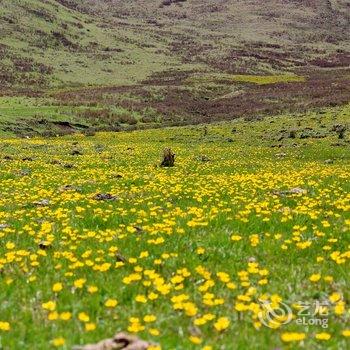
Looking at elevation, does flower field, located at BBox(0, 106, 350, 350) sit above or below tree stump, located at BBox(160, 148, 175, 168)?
above

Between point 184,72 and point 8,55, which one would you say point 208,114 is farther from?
point 8,55

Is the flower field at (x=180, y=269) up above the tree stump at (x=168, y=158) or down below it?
above

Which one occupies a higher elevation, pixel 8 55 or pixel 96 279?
pixel 8 55

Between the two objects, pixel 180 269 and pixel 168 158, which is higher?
pixel 180 269

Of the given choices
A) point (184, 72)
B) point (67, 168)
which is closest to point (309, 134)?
point (67, 168)

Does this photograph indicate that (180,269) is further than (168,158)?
No

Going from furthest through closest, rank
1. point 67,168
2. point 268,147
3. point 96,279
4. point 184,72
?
point 184,72
point 268,147
point 67,168
point 96,279

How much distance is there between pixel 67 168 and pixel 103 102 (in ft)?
222

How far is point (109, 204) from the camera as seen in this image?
568 inches

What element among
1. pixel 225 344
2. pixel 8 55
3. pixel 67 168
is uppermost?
pixel 8 55

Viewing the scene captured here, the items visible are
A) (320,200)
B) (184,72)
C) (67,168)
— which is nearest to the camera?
(320,200)

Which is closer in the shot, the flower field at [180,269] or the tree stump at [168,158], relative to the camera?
the flower field at [180,269]

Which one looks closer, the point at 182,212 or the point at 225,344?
the point at 225,344

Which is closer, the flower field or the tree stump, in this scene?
the flower field
